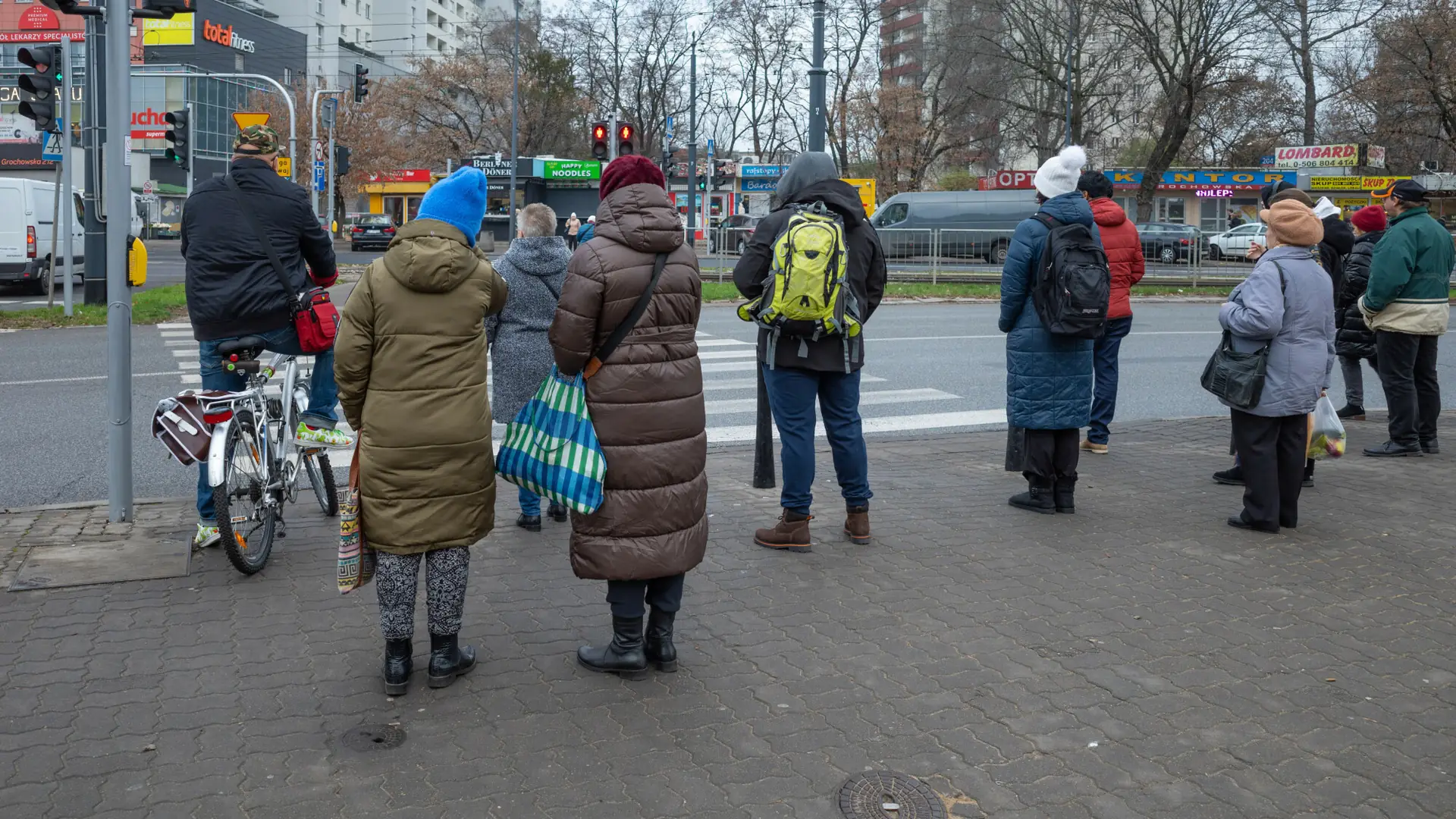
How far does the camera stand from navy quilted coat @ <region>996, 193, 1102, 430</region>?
6.69 meters

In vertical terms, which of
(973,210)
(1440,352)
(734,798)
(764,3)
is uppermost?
(764,3)

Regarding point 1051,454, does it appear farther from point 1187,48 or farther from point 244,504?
point 1187,48

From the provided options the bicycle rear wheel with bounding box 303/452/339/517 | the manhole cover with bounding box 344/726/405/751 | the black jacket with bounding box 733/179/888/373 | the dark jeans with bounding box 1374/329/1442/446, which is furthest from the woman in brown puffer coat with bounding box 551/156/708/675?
the dark jeans with bounding box 1374/329/1442/446

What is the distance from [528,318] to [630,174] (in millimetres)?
2180

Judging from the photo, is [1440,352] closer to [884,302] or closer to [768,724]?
[884,302]

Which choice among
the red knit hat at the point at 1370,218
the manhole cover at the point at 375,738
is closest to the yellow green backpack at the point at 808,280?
the manhole cover at the point at 375,738

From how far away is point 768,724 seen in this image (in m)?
4.08

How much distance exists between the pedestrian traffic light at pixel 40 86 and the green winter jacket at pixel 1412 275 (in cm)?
1369

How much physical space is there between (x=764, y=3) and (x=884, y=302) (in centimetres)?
4251

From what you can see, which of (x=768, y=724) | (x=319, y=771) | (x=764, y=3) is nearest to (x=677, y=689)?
(x=768, y=724)

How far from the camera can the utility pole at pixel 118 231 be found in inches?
240

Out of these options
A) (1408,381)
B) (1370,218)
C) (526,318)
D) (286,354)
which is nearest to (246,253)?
(286,354)

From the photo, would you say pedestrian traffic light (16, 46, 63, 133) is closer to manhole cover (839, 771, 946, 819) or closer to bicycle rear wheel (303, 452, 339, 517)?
bicycle rear wheel (303, 452, 339, 517)

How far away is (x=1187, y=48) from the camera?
37688mm
